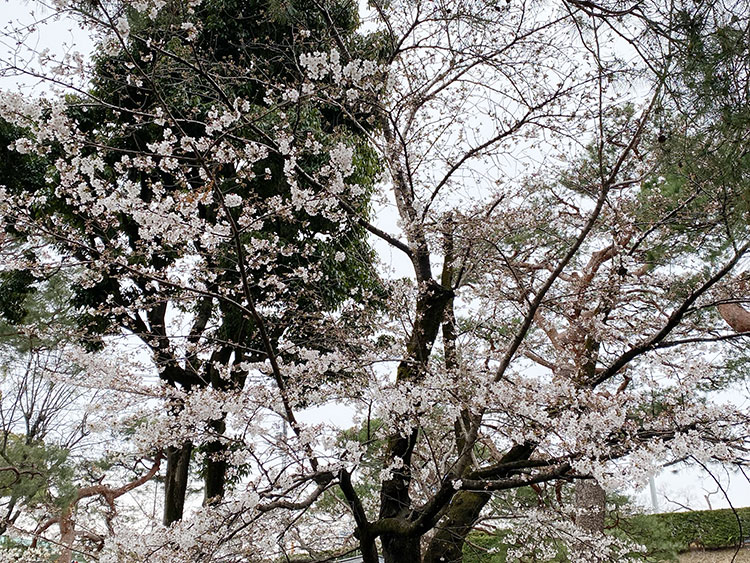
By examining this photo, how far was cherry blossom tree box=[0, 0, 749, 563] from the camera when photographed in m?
2.38

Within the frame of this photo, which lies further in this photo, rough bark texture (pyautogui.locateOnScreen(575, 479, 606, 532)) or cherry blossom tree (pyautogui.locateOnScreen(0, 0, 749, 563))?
rough bark texture (pyautogui.locateOnScreen(575, 479, 606, 532))

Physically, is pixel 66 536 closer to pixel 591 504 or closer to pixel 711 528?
pixel 591 504

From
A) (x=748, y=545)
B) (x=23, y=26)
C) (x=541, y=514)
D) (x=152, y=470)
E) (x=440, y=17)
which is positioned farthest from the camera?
(x=748, y=545)

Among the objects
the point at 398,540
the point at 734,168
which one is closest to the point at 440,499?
the point at 398,540

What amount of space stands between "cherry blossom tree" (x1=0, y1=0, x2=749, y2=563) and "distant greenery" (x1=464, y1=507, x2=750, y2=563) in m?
0.80

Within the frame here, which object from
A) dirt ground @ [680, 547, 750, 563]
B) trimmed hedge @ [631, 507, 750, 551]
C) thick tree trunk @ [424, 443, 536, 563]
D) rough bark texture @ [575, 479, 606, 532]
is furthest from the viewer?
dirt ground @ [680, 547, 750, 563]

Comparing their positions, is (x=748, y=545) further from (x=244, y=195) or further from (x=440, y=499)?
(x=244, y=195)

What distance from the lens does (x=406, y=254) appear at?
4.10m

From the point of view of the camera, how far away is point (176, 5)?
2607mm

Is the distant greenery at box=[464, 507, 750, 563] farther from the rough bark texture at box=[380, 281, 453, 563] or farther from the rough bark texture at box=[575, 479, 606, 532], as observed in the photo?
the rough bark texture at box=[380, 281, 453, 563]

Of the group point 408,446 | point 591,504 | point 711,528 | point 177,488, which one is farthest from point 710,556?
point 177,488

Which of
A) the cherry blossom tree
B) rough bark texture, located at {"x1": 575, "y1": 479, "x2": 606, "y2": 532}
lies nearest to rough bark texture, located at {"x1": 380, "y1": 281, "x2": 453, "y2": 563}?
the cherry blossom tree

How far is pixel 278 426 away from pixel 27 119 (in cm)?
207

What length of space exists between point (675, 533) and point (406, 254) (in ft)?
25.3
